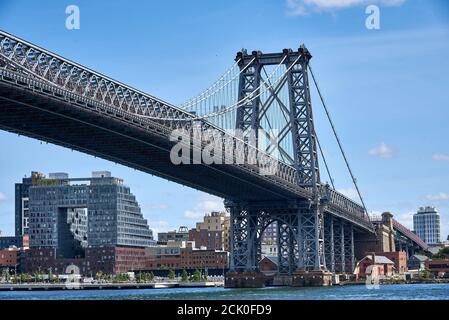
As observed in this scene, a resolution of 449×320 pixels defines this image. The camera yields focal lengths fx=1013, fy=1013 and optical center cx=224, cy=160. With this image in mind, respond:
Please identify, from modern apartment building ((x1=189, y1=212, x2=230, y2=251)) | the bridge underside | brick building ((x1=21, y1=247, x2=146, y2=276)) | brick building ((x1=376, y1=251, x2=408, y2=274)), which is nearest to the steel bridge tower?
the bridge underside

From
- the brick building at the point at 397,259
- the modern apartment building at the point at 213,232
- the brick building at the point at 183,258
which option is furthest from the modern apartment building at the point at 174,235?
the brick building at the point at 397,259

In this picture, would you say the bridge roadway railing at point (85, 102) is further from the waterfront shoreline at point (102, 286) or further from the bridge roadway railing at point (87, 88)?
the waterfront shoreline at point (102, 286)

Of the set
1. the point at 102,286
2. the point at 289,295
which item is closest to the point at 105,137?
the point at 289,295

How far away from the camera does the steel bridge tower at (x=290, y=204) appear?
7944 cm

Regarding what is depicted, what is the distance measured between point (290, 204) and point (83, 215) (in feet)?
192

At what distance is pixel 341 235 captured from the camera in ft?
316

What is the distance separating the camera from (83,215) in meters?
133

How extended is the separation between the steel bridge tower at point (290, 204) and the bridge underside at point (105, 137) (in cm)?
872

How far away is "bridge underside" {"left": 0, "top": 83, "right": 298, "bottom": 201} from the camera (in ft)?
147

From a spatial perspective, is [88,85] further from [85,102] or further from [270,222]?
[270,222]

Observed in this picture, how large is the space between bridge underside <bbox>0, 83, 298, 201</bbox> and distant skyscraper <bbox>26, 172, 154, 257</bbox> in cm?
3791

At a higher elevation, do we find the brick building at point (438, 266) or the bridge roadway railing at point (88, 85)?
the bridge roadway railing at point (88, 85)

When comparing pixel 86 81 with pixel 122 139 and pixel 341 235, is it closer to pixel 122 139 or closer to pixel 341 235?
pixel 122 139


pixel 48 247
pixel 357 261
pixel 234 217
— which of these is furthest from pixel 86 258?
A: pixel 234 217
